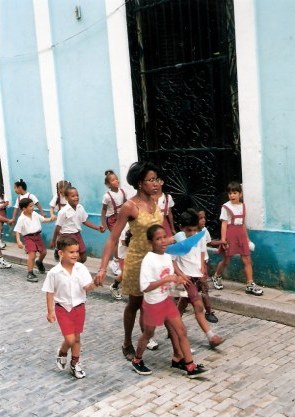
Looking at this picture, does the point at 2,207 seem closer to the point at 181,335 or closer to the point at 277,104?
the point at 277,104

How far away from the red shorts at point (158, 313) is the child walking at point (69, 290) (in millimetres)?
527

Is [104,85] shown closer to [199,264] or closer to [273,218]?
[273,218]

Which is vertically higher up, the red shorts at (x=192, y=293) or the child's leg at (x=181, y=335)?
the red shorts at (x=192, y=293)

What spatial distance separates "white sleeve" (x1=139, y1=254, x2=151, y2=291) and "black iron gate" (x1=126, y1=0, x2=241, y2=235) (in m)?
2.80

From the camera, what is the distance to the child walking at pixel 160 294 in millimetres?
4363

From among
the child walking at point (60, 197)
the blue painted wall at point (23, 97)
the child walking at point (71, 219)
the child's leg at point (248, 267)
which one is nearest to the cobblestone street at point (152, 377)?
the child's leg at point (248, 267)

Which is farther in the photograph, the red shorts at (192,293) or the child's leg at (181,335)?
the red shorts at (192,293)

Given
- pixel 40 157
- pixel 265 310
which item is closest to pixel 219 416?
pixel 265 310

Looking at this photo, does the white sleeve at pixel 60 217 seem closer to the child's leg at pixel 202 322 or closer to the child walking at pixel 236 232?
the child walking at pixel 236 232

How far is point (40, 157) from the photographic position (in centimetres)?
1030

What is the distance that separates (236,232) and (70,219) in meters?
2.36

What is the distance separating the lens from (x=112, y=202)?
25.5 ft

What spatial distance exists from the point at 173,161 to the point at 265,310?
8.79 feet

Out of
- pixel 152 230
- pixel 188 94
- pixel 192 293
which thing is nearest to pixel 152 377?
pixel 192 293
